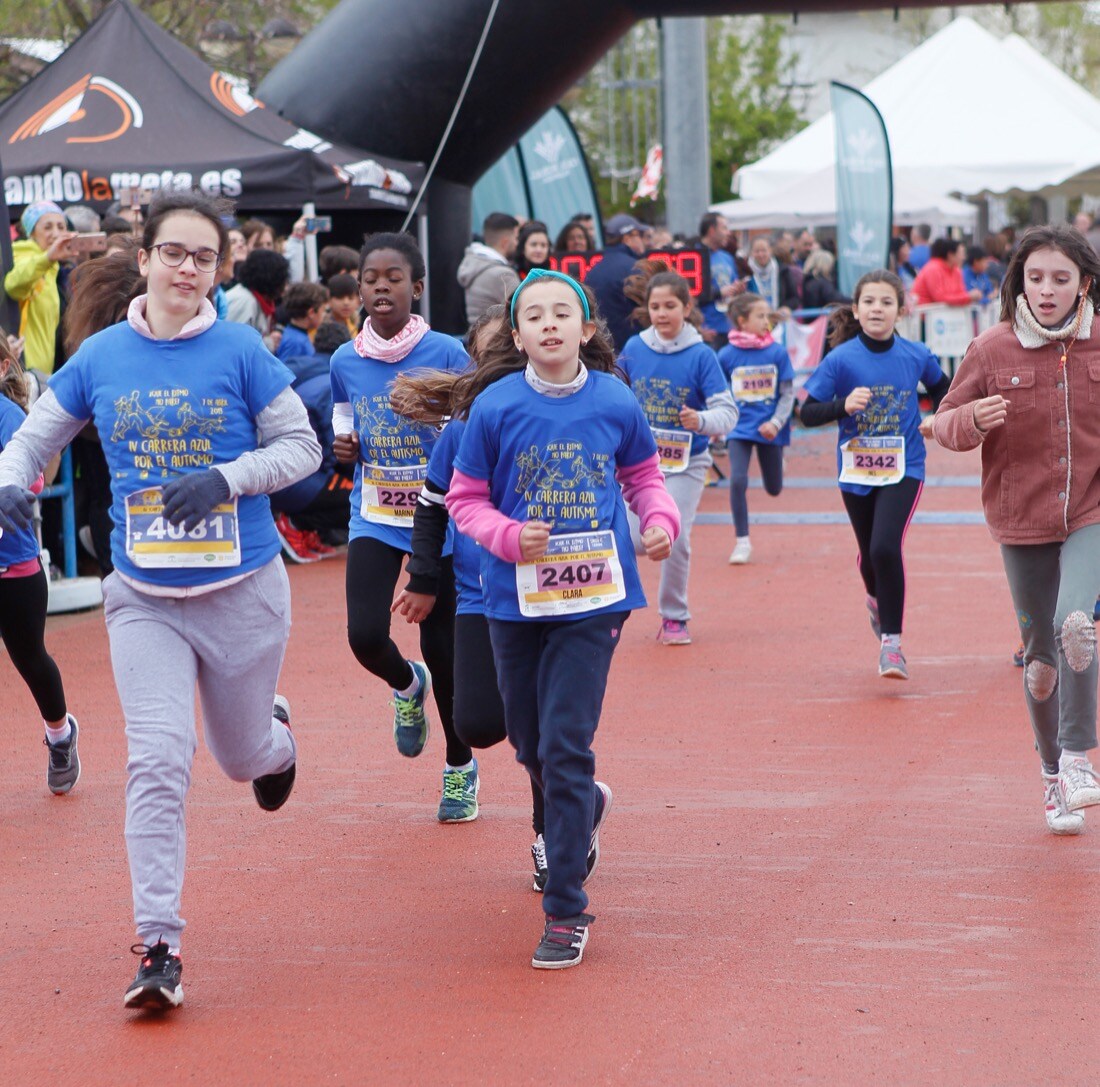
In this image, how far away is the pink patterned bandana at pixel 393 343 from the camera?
605 centimetres

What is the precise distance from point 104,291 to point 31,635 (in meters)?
1.45

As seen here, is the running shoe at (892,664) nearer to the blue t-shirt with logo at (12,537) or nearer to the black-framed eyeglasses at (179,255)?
the blue t-shirt with logo at (12,537)

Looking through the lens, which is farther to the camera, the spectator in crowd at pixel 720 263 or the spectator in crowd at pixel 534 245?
the spectator in crowd at pixel 720 263

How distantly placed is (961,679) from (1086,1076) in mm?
4763

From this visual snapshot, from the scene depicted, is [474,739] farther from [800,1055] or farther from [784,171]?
[784,171]

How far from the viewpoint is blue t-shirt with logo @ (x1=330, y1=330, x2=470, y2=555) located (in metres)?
6.05

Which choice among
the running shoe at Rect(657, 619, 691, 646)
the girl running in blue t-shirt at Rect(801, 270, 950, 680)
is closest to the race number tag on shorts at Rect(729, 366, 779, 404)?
the running shoe at Rect(657, 619, 691, 646)

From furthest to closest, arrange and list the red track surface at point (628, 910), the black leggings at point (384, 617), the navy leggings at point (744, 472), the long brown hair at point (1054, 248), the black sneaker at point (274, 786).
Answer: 1. the navy leggings at point (744, 472)
2. the black leggings at point (384, 617)
3. the long brown hair at point (1054, 248)
4. the black sneaker at point (274, 786)
5. the red track surface at point (628, 910)

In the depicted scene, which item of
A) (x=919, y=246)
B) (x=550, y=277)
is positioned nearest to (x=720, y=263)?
(x=919, y=246)

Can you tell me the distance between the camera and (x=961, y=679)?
8578 millimetres

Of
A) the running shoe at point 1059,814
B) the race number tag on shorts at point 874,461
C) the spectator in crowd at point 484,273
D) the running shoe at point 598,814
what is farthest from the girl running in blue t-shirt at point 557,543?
the spectator in crowd at point 484,273

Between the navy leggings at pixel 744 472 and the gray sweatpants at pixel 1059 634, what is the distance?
6610 millimetres

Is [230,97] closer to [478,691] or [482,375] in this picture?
[482,375]

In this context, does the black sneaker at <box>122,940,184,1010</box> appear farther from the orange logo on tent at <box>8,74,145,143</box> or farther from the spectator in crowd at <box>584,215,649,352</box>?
the spectator in crowd at <box>584,215,649,352</box>
